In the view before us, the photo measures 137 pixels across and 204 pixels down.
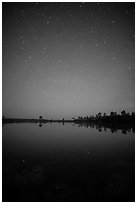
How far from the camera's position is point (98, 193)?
8.02m

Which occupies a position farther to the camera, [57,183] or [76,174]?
[76,174]

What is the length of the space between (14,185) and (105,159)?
7.95m

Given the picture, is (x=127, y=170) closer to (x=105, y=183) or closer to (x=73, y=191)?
(x=105, y=183)

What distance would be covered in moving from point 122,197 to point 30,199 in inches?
156

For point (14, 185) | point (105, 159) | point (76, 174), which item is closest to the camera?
point (14, 185)

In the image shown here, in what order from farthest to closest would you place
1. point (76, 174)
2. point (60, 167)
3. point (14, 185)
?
point (60, 167) < point (76, 174) < point (14, 185)

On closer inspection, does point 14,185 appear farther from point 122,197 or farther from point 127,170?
point 127,170

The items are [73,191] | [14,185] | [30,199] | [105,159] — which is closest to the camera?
[30,199]

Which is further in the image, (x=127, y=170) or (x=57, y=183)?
(x=127, y=170)

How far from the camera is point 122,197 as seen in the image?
7.69m

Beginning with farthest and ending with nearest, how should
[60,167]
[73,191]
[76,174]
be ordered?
1. [60,167]
2. [76,174]
3. [73,191]

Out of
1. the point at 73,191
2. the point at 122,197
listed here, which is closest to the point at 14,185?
the point at 73,191

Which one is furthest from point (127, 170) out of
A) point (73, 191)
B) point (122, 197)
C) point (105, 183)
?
point (73, 191)

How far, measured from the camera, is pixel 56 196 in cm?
777
